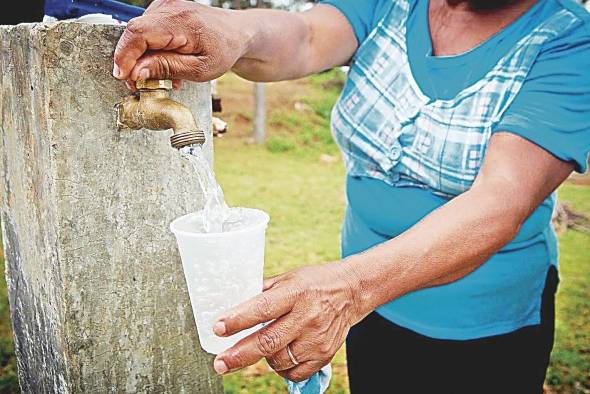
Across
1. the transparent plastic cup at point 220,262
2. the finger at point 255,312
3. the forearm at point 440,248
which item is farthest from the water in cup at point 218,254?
the forearm at point 440,248

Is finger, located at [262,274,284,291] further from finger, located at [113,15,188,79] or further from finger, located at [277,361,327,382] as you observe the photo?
finger, located at [113,15,188,79]

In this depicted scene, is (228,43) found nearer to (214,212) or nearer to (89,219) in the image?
(214,212)

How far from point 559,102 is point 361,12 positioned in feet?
2.55

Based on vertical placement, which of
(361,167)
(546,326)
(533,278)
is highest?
(361,167)

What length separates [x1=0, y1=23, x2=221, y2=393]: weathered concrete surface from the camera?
4.86ft

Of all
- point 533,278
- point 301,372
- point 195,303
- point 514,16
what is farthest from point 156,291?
point 514,16

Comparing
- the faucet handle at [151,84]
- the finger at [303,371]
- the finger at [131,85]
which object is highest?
the faucet handle at [151,84]

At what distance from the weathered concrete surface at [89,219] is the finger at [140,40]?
26cm

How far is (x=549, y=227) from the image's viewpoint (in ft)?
6.60

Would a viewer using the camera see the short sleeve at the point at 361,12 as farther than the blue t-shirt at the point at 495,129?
Yes

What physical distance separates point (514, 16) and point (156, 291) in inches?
53.2

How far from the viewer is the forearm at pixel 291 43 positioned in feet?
5.50

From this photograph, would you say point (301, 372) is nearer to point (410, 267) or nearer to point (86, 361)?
point (410, 267)

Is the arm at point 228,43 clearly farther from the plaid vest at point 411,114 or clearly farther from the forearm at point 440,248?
the forearm at point 440,248
